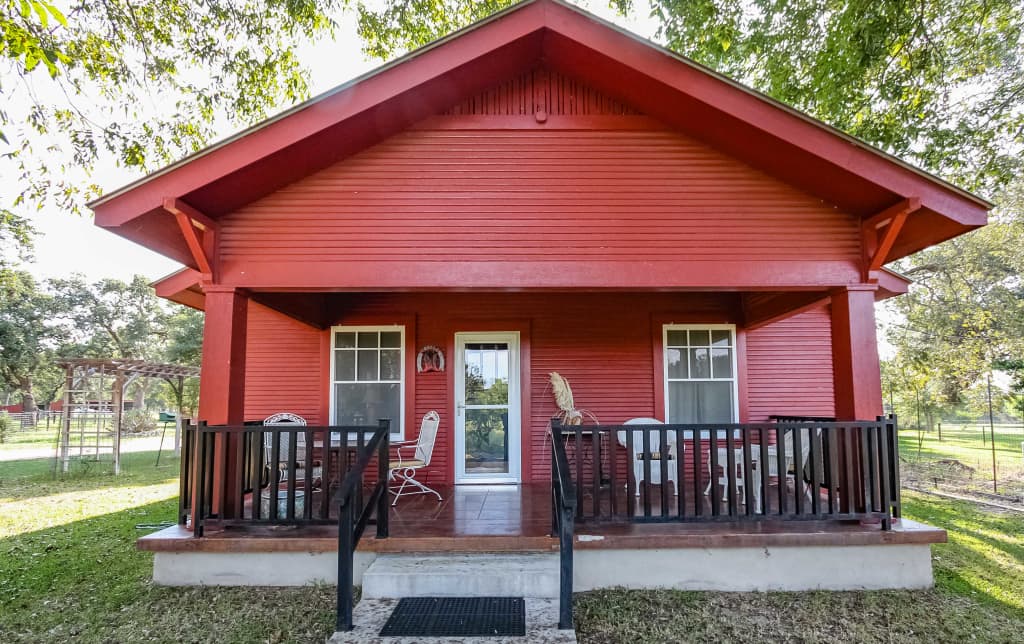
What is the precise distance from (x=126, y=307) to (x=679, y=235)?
29.5m

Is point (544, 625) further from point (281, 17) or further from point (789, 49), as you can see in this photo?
point (281, 17)

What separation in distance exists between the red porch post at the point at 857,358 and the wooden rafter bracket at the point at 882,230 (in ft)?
0.70

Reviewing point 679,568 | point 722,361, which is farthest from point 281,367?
point 722,361

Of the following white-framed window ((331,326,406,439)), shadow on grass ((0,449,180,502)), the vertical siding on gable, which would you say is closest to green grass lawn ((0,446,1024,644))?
the vertical siding on gable

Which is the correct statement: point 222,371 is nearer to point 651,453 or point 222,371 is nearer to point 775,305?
point 651,453

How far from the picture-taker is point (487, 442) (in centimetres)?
679

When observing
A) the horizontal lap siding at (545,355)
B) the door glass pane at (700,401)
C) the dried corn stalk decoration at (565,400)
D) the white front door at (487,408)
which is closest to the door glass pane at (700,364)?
the door glass pane at (700,401)

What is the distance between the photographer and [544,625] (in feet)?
10.6

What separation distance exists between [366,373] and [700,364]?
4.15m

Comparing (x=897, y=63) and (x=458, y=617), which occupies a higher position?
(x=897, y=63)

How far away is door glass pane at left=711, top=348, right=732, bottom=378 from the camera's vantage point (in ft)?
23.0

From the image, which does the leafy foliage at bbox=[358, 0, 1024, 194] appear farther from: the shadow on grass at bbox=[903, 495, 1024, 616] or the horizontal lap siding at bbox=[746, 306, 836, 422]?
the shadow on grass at bbox=[903, 495, 1024, 616]

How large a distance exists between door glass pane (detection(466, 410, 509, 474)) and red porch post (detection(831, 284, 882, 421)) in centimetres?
361

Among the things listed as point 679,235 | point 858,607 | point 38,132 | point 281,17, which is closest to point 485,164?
point 679,235
